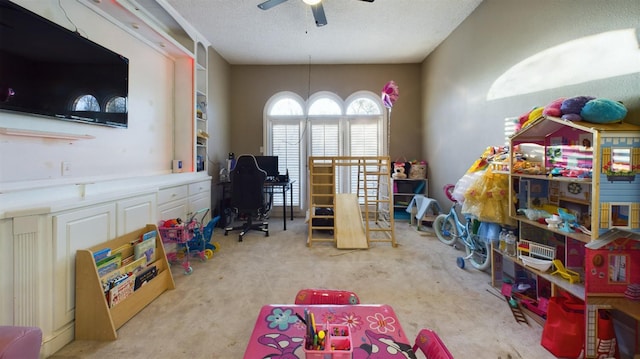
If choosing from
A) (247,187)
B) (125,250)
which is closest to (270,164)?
(247,187)

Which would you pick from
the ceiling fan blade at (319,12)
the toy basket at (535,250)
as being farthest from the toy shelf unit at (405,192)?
the ceiling fan blade at (319,12)

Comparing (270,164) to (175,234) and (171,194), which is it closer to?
(171,194)

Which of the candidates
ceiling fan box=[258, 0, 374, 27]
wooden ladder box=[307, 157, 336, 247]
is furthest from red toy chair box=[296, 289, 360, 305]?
ceiling fan box=[258, 0, 374, 27]

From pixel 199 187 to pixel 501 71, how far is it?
155 inches

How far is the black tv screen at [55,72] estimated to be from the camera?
1.62 m

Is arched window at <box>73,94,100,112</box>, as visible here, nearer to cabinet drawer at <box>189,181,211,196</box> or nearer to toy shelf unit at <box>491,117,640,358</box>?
cabinet drawer at <box>189,181,211,196</box>

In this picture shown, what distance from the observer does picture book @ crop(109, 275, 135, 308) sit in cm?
175

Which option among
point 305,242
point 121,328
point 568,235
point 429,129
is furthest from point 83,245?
point 429,129

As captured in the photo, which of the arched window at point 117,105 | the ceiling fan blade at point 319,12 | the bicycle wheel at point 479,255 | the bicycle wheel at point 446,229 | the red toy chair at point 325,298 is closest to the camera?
the red toy chair at point 325,298

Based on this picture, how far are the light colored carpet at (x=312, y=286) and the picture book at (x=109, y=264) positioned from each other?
1.35 feet

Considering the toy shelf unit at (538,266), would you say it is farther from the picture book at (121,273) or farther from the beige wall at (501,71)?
the picture book at (121,273)

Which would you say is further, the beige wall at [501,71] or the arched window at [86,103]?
the arched window at [86,103]

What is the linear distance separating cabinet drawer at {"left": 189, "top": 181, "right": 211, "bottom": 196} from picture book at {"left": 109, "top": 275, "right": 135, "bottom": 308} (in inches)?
63.0

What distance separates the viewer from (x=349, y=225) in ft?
12.1
